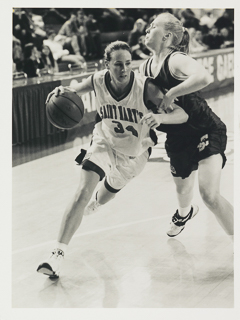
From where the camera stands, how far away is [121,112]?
11.8ft

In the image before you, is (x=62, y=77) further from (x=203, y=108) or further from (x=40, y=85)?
(x=203, y=108)

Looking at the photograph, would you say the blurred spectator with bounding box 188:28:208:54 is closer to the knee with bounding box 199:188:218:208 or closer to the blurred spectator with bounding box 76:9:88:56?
the blurred spectator with bounding box 76:9:88:56

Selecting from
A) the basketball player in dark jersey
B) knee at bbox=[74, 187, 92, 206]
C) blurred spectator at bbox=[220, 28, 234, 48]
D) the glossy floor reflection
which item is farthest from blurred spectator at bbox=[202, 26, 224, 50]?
knee at bbox=[74, 187, 92, 206]

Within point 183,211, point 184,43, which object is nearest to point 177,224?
point 183,211

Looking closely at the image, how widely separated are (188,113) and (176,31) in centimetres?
57

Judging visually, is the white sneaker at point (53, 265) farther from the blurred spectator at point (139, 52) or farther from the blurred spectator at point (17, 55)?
the blurred spectator at point (139, 52)

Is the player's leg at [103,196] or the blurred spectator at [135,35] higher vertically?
the blurred spectator at [135,35]

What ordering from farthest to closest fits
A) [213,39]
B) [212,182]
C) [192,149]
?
[213,39]
[192,149]
[212,182]

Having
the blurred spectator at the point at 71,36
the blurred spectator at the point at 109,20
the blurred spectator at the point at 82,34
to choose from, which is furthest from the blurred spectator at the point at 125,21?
the blurred spectator at the point at 71,36

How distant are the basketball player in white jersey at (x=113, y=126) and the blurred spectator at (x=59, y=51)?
4402 mm

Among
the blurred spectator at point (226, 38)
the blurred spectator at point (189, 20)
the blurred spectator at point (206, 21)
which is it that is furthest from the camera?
the blurred spectator at point (189, 20)

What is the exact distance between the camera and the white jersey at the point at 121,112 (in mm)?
3564

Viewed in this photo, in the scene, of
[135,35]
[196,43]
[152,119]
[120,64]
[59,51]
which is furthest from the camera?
[196,43]

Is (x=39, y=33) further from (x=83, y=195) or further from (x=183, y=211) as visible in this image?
(x=83, y=195)
